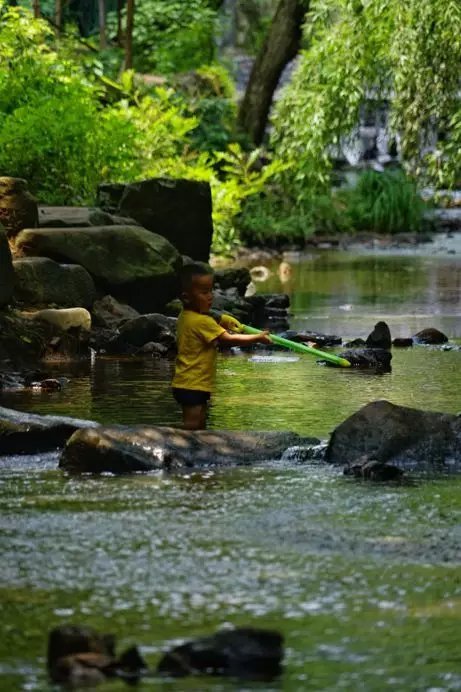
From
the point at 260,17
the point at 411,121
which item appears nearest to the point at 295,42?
the point at 411,121

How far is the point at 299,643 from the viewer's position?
5859mm

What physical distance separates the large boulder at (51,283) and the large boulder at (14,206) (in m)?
0.84

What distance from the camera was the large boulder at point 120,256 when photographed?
16.9 metres

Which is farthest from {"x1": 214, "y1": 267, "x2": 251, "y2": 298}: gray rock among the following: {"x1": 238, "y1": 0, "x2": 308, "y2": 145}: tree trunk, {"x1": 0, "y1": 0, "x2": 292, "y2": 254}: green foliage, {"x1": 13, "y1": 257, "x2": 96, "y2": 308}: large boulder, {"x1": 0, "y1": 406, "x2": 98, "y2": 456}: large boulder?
{"x1": 238, "y1": 0, "x2": 308, "y2": 145}: tree trunk

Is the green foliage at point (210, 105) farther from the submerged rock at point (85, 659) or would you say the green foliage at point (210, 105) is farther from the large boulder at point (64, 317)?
the submerged rock at point (85, 659)

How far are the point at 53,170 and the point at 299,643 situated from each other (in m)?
16.2

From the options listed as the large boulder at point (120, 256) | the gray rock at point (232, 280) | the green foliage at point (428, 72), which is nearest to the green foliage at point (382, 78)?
the green foliage at point (428, 72)

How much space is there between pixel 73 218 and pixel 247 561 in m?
11.4

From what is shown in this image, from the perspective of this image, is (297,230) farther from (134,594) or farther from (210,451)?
(134,594)

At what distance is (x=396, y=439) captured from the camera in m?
9.48

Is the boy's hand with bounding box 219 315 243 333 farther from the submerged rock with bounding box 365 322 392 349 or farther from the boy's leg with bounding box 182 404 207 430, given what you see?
the submerged rock with bounding box 365 322 392 349

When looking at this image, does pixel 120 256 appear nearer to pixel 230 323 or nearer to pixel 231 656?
pixel 230 323

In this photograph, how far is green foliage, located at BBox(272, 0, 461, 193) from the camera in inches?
861

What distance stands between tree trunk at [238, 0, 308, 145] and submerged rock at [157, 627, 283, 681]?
2871cm
